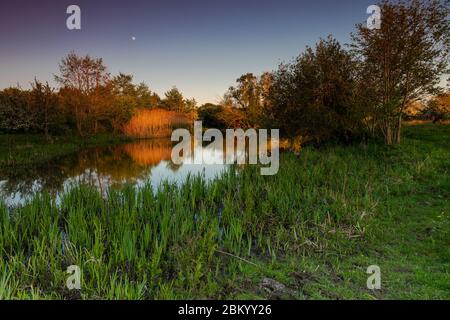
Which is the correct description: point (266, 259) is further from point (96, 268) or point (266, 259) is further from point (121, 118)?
point (121, 118)

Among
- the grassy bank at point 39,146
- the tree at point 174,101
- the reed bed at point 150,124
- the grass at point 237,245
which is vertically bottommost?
the grass at point 237,245

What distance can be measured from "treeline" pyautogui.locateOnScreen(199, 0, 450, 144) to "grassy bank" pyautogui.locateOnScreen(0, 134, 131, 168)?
1427cm

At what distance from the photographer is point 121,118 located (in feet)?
130

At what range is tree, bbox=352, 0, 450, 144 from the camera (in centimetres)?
1353

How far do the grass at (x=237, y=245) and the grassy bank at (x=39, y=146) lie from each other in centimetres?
1332

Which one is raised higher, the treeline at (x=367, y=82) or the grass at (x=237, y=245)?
the treeline at (x=367, y=82)

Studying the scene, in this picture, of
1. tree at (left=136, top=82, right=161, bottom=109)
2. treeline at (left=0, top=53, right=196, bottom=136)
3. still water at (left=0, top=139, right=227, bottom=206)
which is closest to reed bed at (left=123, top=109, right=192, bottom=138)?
treeline at (left=0, top=53, right=196, bottom=136)

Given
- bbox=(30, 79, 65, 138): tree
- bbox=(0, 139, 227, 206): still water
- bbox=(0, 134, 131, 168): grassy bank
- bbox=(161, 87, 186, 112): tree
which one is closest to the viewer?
bbox=(0, 139, 227, 206): still water

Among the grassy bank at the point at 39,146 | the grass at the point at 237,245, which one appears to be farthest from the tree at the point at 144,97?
the grass at the point at 237,245

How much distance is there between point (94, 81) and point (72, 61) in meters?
2.75

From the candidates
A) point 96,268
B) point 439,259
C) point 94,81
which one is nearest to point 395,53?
point 439,259

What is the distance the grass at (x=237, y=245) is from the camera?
13.6 feet

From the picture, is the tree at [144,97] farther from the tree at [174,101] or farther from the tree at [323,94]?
the tree at [323,94]

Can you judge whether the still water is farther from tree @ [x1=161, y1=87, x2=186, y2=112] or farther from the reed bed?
tree @ [x1=161, y1=87, x2=186, y2=112]
